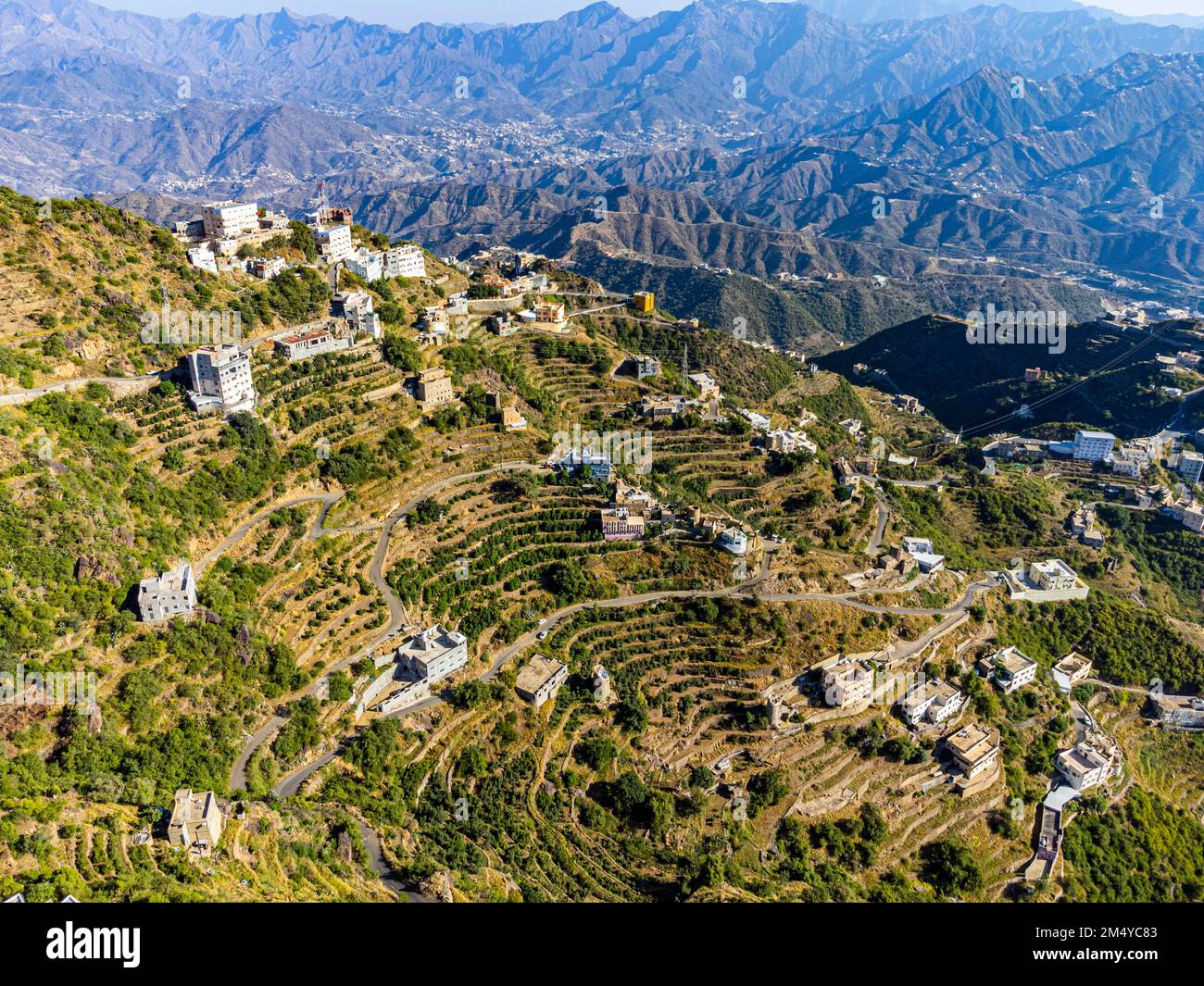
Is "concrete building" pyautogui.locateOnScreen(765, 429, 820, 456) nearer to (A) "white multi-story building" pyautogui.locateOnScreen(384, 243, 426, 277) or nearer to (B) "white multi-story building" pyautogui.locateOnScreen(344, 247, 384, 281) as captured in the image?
(A) "white multi-story building" pyautogui.locateOnScreen(384, 243, 426, 277)

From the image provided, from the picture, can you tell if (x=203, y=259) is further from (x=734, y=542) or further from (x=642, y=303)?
(x=642, y=303)

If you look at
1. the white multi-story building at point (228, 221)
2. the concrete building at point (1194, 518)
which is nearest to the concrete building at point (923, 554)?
the concrete building at point (1194, 518)

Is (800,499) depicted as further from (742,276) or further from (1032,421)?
(742,276)

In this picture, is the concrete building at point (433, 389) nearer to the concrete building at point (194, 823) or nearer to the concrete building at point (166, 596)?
the concrete building at point (166, 596)

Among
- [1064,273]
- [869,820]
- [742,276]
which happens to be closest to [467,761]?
[869,820]

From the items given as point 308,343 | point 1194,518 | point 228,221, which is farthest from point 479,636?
point 1194,518
